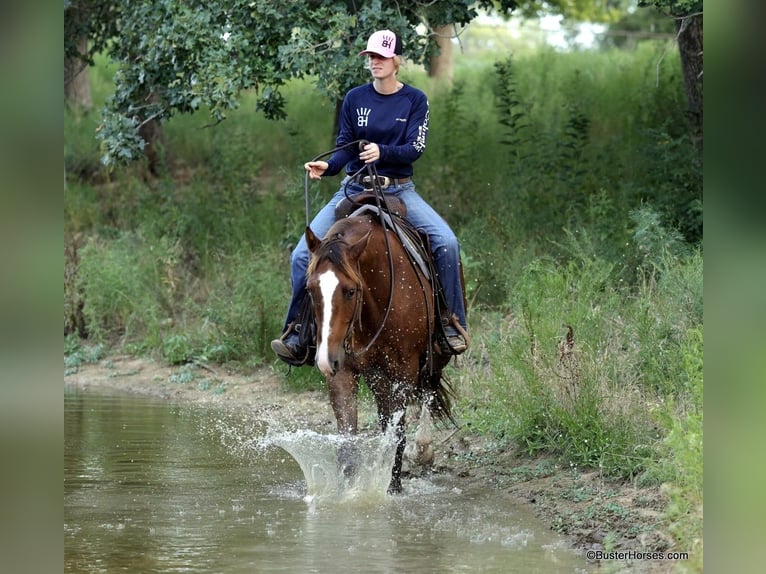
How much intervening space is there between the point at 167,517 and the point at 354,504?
1.36 metres

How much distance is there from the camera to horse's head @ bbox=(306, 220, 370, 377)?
753cm

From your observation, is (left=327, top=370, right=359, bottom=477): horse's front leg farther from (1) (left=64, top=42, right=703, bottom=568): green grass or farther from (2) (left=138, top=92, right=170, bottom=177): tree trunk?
(2) (left=138, top=92, right=170, bottom=177): tree trunk

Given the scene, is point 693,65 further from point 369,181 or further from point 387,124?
point 369,181

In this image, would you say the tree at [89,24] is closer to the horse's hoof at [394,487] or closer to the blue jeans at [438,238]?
the blue jeans at [438,238]

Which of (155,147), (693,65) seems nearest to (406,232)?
(693,65)

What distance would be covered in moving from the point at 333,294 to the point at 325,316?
0.15 metres

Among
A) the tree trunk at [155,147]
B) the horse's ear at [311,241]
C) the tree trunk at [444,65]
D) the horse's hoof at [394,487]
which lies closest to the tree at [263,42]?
the horse's ear at [311,241]

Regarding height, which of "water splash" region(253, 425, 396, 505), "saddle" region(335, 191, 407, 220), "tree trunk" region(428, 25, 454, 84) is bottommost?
"water splash" region(253, 425, 396, 505)

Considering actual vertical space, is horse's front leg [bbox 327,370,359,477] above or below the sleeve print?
below

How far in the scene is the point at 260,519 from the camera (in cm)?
790

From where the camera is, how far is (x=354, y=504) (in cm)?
840

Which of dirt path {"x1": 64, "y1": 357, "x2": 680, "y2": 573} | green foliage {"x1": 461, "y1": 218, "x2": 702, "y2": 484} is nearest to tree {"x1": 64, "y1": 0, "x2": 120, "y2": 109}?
dirt path {"x1": 64, "y1": 357, "x2": 680, "y2": 573}
